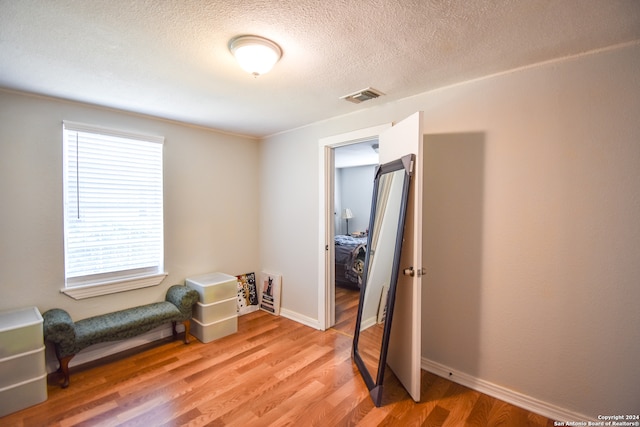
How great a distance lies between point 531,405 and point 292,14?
2746 millimetres

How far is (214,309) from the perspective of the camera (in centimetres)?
→ 298

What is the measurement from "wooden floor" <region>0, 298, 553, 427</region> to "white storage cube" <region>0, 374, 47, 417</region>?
54 millimetres

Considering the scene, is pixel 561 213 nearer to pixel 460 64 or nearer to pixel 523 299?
pixel 523 299

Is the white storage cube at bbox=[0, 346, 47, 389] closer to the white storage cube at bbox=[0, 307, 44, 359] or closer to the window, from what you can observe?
the white storage cube at bbox=[0, 307, 44, 359]

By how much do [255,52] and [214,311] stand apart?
246 cm

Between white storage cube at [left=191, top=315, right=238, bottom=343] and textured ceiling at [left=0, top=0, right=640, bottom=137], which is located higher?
textured ceiling at [left=0, top=0, right=640, bottom=137]

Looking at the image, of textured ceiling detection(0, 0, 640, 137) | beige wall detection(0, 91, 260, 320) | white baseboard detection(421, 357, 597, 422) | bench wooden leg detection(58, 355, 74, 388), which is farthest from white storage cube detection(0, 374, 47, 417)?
white baseboard detection(421, 357, 597, 422)

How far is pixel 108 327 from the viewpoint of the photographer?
242 centimetres

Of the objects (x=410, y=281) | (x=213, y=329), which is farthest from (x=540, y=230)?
(x=213, y=329)

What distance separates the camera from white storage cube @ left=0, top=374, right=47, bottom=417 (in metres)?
1.90

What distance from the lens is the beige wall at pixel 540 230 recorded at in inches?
64.9

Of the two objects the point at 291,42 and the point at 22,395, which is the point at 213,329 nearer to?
the point at 22,395

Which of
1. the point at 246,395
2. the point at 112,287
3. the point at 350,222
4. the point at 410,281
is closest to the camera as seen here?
the point at 410,281

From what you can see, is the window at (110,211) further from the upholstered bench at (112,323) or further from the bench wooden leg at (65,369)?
the bench wooden leg at (65,369)
